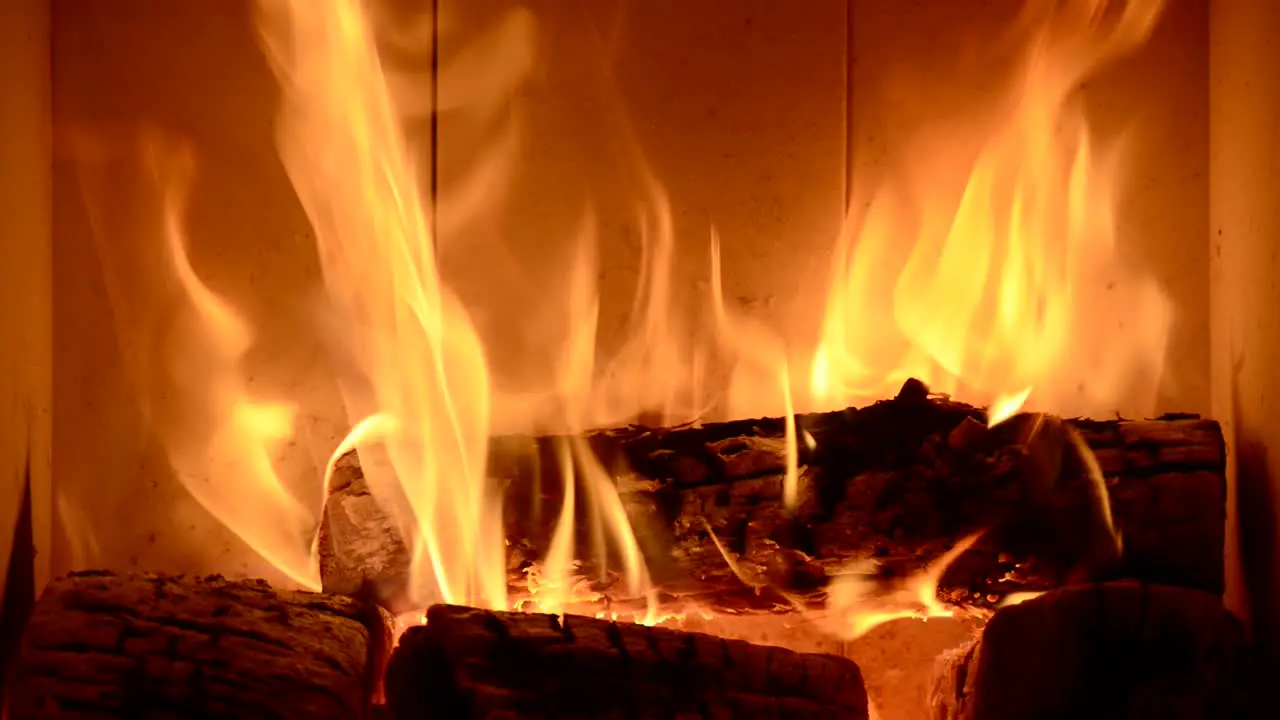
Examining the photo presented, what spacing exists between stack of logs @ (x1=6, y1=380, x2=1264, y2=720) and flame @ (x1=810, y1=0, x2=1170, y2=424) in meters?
0.29

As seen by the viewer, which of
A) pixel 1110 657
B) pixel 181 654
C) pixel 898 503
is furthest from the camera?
pixel 898 503

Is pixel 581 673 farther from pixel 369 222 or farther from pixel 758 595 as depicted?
pixel 369 222

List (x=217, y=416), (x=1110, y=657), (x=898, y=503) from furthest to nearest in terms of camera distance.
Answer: (x=217, y=416) < (x=898, y=503) < (x=1110, y=657)

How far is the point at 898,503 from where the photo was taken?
2000mm

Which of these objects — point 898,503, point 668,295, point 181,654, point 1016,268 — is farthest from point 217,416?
point 1016,268

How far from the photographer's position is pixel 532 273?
2352mm

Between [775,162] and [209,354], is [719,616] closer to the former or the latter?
[775,162]

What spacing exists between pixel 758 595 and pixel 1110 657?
0.54 meters

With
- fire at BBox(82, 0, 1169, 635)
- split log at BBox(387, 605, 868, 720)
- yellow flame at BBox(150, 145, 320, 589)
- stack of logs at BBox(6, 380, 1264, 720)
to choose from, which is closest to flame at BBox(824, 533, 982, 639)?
stack of logs at BBox(6, 380, 1264, 720)

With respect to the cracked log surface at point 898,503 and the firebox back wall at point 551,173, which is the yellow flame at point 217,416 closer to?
the firebox back wall at point 551,173

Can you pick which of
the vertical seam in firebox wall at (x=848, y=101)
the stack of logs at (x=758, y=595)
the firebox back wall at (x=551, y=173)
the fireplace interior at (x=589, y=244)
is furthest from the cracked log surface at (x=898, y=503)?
the vertical seam in firebox wall at (x=848, y=101)

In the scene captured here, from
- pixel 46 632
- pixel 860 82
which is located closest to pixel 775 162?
pixel 860 82

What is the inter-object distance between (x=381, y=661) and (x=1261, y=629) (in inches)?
55.3

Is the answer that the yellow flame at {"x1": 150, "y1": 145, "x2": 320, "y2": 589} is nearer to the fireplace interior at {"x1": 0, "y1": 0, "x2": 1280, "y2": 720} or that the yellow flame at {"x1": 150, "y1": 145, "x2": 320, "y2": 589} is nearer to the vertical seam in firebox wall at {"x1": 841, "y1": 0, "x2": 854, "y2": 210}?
the fireplace interior at {"x1": 0, "y1": 0, "x2": 1280, "y2": 720}
